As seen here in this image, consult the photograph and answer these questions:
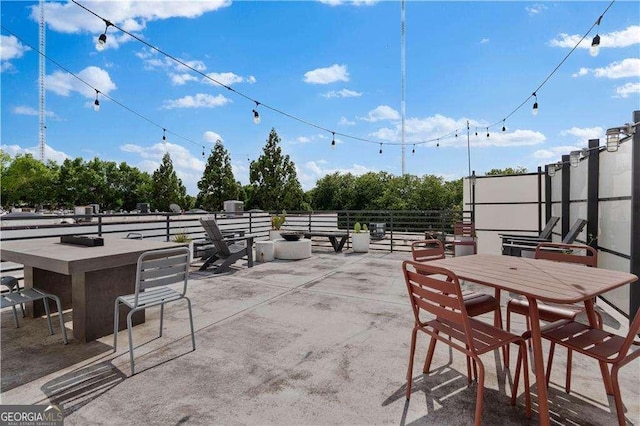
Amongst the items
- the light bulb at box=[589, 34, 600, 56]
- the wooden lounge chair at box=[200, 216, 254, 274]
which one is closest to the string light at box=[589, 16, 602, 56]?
the light bulb at box=[589, 34, 600, 56]

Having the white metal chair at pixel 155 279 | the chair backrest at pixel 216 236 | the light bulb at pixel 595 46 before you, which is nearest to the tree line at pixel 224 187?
the chair backrest at pixel 216 236

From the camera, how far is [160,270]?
98.3 inches

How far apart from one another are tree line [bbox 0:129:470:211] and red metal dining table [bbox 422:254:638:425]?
18.8 meters

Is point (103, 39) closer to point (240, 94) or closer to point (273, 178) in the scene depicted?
point (240, 94)

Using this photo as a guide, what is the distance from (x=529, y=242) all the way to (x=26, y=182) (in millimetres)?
38301

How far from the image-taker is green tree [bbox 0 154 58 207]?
93.7 feet

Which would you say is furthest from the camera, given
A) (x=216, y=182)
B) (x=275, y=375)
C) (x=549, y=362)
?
(x=216, y=182)

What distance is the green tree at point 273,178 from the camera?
20688mm

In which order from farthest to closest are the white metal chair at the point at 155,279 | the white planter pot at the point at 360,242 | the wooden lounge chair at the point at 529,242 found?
the white planter pot at the point at 360,242
the wooden lounge chair at the point at 529,242
the white metal chair at the point at 155,279

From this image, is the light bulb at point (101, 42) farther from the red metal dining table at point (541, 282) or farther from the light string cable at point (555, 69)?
the light string cable at point (555, 69)

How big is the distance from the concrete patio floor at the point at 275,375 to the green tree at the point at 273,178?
1722 centimetres

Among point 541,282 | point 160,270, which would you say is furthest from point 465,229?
point 160,270

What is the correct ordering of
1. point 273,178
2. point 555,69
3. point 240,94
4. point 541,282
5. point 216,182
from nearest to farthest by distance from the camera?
point 541,282, point 555,69, point 240,94, point 273,178, point 216,182

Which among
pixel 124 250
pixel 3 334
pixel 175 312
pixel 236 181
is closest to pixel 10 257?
pixel 3 334
